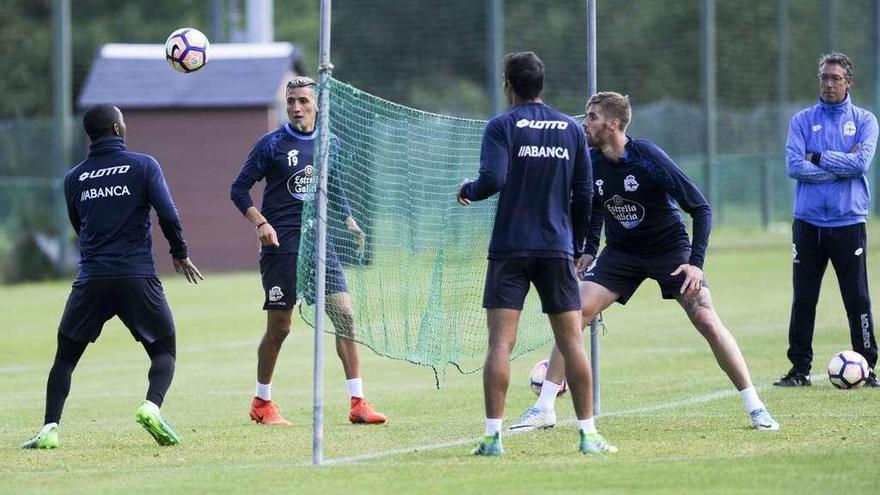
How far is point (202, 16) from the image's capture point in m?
53.2

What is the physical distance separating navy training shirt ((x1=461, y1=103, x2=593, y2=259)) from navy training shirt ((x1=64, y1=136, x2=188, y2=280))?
2.27 m

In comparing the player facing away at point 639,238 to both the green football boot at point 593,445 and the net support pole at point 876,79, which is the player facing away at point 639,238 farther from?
the net support pole at point 876,79

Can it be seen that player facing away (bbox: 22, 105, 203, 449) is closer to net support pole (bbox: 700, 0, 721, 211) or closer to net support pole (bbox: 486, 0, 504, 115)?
net support pole (bbox: 486, 0, 504, 115)

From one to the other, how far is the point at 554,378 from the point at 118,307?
279 centimetres

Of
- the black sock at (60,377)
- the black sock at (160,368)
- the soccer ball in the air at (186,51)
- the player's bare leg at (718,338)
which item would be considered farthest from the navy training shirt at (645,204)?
the soccer ball in the air at (186,51)

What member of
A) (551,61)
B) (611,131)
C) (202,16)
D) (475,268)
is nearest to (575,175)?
(611,131)

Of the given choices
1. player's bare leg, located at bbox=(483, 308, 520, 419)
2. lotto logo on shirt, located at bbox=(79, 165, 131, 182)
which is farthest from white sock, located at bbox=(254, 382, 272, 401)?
player's bare leg, located at bbox=(483, 308, 520, 419)

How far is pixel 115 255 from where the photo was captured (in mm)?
Answer: 9805

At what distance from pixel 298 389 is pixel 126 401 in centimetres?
149

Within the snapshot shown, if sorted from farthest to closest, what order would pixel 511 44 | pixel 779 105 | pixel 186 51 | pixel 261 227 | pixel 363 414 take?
pixel 511 44 < pixel 779 105 < pixel 186 51 < pixel 363 414 < pixel 261 227

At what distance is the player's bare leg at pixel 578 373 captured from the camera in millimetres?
8773

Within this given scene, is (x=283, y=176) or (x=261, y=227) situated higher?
(x=283, y=176)

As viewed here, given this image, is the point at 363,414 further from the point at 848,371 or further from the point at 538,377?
the point at 848,371

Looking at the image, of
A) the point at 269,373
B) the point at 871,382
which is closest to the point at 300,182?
the point at 269,373
